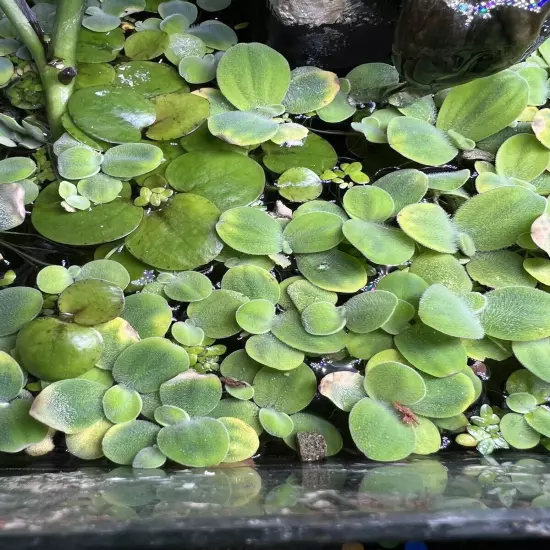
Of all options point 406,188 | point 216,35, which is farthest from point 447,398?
point 216,35

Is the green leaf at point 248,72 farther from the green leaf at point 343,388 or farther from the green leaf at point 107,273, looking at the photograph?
the green leaf at point 343,388

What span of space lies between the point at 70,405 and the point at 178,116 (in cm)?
66

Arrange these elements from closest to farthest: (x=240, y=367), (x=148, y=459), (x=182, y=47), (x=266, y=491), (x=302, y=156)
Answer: (x=266, y=491) → (x=148, y=459) → (x=240, y=367) → (x=302, y=156) → (x=182, y=47)

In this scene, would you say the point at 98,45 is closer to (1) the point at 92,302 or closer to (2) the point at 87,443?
(1) the point at 92,302

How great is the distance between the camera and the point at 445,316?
0.89 m

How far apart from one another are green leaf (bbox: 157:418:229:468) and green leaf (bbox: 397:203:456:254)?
489 mm

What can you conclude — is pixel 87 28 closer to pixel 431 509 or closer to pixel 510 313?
pixel 510 313

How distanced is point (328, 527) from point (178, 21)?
4.06 ft

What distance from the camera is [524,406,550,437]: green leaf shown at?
0.94 metres

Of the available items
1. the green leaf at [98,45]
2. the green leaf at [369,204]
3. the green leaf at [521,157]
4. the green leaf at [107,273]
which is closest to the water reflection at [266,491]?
the green leaf at [107,273]

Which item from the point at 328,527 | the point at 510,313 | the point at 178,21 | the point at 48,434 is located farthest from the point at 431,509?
the point at 178,21

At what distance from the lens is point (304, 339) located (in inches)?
37.6

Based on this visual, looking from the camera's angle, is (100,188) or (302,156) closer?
(100,188)

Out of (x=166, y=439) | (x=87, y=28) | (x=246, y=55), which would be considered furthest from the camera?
(x=87, y=28)
